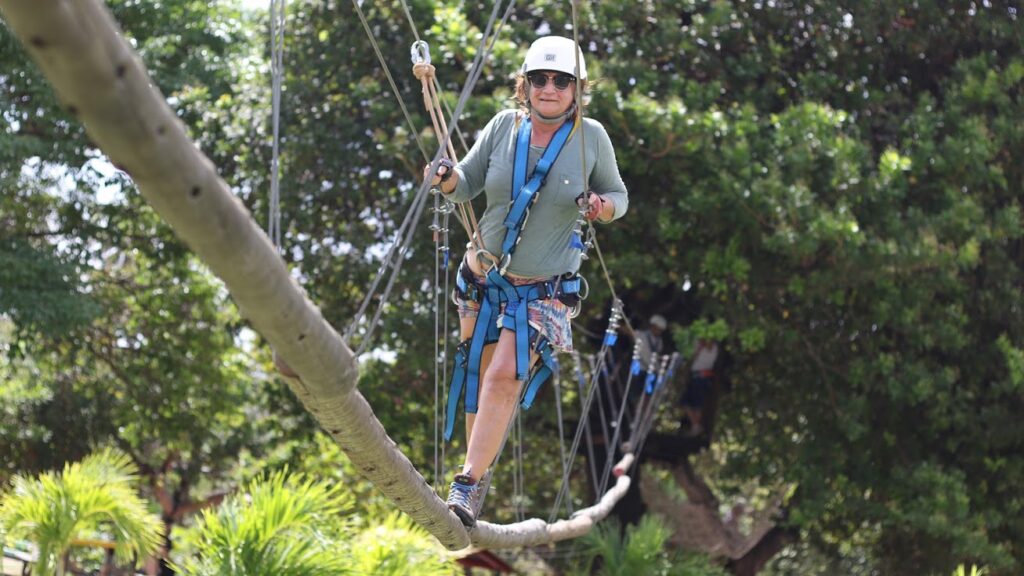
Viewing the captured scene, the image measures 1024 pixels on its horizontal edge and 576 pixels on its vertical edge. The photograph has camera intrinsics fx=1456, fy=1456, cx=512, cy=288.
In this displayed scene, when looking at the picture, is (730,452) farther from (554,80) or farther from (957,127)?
(554,80)

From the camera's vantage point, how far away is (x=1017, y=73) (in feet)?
34.3

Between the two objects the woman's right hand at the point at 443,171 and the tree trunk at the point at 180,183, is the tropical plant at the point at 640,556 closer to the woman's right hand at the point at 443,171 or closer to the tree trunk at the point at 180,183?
the woman's right hand at the point at 443,171

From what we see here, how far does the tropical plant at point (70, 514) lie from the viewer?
24.4 ft

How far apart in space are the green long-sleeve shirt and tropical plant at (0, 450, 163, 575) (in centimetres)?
396

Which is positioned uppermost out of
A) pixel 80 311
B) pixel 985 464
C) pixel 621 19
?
pixel 621 19

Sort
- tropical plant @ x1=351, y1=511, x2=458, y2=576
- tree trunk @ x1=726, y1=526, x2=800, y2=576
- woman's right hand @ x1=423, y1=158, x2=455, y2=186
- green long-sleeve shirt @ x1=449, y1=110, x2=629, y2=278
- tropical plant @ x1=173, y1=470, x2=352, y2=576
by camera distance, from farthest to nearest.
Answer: tree trunk @ x1=726, y1=526, x2=800, y2=576
tropical plant @ x1=351, y1=511, x2=458, y2=576
tropical plant @ x1=173, y1=470, x2=352, y2=576
green long-sleeve shirt @ x1=449, y1=110, x2=629, y2=278
woman's right hand @ x1=423, y1=158, x2=455, y2=186

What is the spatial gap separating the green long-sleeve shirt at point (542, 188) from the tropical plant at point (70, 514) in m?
3.96

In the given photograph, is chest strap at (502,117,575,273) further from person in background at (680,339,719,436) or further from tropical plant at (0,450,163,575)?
person in background at (680,339,719,436)

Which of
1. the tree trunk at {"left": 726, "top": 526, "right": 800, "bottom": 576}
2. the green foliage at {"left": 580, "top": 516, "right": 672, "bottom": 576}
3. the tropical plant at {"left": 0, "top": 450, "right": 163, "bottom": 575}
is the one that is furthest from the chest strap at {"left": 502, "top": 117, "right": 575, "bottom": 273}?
the tree trunk at {"left": 726, "top": 526, "right": 800, "bottom": 576}

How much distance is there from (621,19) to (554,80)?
6703 mm

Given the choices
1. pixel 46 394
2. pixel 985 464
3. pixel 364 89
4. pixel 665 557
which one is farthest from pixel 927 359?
pixel 46 394

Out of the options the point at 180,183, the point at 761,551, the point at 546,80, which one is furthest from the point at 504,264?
the point at 761,551

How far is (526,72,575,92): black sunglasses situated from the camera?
425 cm

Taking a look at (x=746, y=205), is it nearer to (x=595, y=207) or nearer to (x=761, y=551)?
(x=761, y=551)
